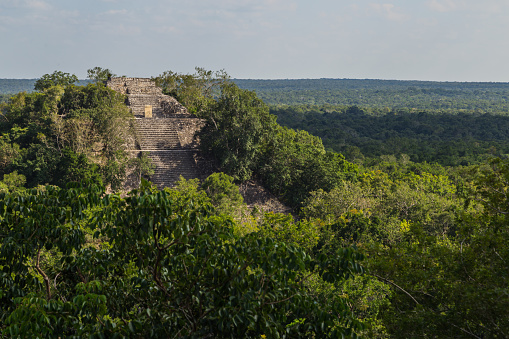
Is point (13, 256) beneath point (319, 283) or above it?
above

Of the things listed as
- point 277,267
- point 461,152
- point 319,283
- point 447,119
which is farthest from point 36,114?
point 447,119

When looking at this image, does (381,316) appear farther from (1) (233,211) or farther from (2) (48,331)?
(1) (233,211)

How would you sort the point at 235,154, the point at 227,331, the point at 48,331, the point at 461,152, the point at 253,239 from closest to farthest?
the point at 48,331 < the point at 227,331 < the point at 253,239 < the point at 235,154 < the point at 461,152

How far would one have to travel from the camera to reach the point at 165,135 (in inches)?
968

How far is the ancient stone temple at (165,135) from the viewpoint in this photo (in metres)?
22.3

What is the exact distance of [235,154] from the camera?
22.1 meters

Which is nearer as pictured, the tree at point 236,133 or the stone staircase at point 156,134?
the tree at point 236,133

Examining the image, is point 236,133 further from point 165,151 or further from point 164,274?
point 164,274

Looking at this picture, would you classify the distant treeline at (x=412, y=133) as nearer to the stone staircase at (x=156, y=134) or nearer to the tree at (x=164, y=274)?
the stone staircase at (x=156, y=134)

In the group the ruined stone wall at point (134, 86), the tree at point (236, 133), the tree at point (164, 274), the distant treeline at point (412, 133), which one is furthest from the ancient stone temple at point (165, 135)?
the distant treeline at point (412, 133)

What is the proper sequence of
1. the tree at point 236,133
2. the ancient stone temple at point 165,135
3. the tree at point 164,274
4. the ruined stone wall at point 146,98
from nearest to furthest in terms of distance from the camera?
1. the tree at point 164,274
2. the tree at point 236,133
3. the ancient stone temple at point 165,135
4. the ruined stone wall at point 146,98

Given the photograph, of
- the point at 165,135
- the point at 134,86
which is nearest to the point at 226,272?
the point at 165,135

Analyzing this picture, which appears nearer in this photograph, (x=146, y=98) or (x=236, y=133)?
(x=236, y=133)

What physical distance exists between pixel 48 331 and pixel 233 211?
14.5 m
